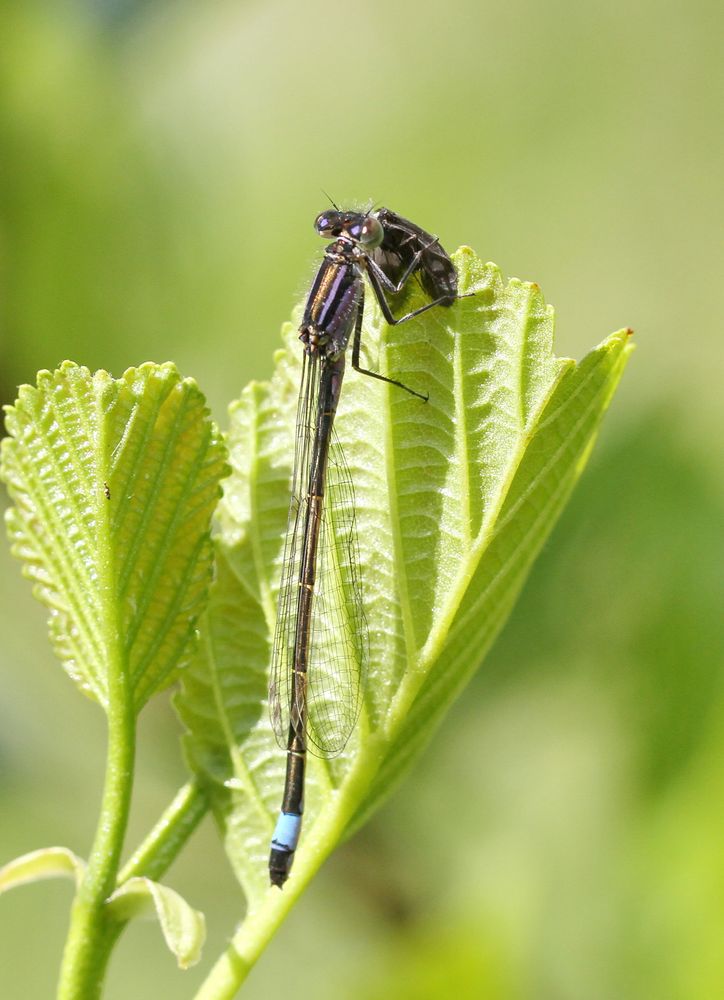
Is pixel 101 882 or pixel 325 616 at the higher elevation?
pixel 325 616

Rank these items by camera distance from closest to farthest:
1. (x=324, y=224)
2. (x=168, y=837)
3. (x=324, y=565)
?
(x=168, y=837) < (x=324, y=565) < (x=324, y=224)

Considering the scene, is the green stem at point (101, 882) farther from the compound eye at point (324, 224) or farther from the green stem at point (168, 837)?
the compound eye at point (324, 224)

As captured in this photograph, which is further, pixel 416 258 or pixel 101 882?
pixel 416 258

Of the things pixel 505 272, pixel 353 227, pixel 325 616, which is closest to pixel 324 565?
pixel 325 616

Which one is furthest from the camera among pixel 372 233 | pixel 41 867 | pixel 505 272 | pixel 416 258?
pixel 505 272

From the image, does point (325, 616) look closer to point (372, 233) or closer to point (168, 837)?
point (168, 837)

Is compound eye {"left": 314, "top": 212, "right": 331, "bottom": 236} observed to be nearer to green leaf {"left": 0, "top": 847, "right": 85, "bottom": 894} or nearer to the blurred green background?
the blurred green background
